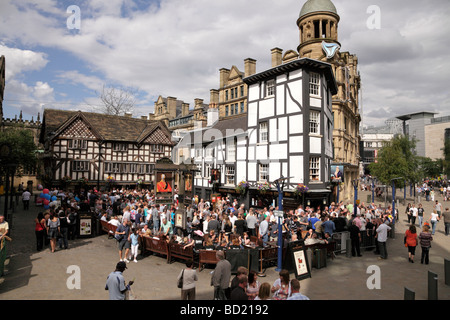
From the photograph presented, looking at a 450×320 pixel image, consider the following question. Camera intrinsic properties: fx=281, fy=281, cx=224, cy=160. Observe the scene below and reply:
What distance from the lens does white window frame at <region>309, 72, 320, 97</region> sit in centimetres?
2233

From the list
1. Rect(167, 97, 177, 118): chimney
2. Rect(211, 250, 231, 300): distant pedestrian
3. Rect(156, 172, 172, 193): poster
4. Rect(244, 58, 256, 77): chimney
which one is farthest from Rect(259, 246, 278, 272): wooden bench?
Rect(167, 97, 177, 118): chimney

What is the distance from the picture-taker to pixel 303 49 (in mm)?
33562

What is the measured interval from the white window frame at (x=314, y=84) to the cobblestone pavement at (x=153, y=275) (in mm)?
12841

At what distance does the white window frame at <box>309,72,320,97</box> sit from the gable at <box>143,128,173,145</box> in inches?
926

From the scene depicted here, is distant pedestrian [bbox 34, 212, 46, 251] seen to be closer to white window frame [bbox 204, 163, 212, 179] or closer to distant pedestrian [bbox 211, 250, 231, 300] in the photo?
distant pedestrian [bbox 211, 250, 231, 300]

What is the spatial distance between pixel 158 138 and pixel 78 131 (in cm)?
1005

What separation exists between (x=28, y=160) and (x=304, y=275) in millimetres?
36701

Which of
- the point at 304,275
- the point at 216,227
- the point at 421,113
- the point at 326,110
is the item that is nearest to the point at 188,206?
the point at 216,227

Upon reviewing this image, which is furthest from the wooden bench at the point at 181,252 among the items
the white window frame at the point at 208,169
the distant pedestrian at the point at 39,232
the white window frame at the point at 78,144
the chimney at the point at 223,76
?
the chimney at the point at 223,76

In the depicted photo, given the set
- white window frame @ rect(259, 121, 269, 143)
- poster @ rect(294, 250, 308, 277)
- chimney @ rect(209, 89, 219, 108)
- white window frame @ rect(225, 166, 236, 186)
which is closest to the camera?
poster @ rect(294, 250, 308, 277)

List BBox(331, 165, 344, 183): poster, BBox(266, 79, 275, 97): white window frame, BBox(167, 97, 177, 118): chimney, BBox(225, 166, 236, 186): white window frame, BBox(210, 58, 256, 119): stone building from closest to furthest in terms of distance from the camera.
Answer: BBox(331, 165, 344, 183): poster < BBox(266, 79, 275, 97): white window frame < BBox(225, 166, 236, 186): white window frame < BBox(210, 58, 256, 119): stone building < BBox(167, 97, 177, 118): chimney

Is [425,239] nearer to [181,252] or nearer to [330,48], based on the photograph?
[181,252]

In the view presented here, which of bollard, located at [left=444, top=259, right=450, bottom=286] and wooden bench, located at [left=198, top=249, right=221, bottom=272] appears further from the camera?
wooden bench, located at [left=198, top=249, right=221, bottom=272]
